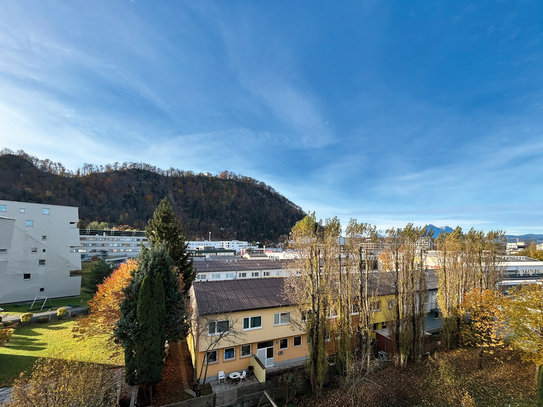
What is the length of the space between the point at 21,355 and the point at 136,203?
162m

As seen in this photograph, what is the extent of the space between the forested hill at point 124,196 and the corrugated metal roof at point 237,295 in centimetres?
14086

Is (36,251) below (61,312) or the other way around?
the other way around

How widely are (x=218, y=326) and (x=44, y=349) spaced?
49.5 feet

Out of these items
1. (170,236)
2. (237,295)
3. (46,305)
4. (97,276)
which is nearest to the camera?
(237,295)

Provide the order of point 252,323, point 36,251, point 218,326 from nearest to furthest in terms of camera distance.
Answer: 1. point 218,326
2. point 252,323
3. point 36,251

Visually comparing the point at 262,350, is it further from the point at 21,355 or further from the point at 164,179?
the point at 164,179

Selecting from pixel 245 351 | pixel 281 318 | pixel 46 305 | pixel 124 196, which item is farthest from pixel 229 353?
pixel 124 196

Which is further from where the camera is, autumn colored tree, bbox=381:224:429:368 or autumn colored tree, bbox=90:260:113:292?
autumn colored tree, bbox=90:260:113:292

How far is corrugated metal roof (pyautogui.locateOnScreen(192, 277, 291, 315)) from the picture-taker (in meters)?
14.8

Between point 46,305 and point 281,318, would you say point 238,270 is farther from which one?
point 46,305

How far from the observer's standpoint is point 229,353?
50.2ft

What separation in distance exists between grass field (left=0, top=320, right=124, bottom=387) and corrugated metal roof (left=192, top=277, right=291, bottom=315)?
21.0ft

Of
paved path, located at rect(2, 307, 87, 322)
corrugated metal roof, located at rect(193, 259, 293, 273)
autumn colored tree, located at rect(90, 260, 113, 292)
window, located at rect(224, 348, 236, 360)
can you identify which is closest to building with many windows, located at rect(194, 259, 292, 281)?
corrugated metal roof, located at rect(193, 259, 293, 273)

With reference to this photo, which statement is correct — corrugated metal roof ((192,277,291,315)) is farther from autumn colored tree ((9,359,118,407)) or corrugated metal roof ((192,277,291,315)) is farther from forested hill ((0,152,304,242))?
forested hill ((0,152,304,242))
